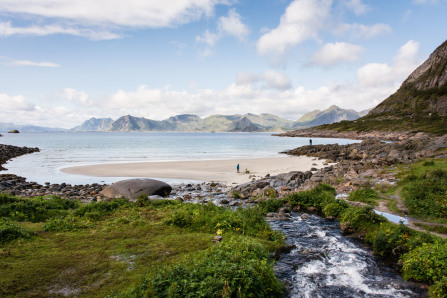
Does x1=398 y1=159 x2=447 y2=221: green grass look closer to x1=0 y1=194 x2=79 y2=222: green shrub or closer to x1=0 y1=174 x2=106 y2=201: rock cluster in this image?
x1=0 y1=194 x2=79 y2=222: green shrub

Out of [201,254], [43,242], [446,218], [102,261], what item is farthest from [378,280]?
[43,242]

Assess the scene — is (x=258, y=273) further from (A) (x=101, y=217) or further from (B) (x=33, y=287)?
(A) (x=101, y=217)

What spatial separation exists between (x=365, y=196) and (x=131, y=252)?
706 inches

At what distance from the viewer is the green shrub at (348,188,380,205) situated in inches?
790

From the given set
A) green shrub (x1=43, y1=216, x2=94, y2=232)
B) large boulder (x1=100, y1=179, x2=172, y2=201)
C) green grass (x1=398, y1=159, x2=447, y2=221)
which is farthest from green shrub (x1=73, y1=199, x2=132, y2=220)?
green grass (x1=398, y1=159, x2=447, y2=221)

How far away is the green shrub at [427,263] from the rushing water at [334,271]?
19.4 inches

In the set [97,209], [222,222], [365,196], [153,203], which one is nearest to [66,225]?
[97,209]

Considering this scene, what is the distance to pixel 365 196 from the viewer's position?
20.7m

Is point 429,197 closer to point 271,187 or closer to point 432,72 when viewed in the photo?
point 271,187

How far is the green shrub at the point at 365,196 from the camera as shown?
790 inches

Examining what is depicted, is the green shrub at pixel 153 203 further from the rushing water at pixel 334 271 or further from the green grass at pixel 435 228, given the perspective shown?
the green grass at pixel 435 228

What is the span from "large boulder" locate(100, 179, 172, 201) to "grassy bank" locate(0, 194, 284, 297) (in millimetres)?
7377

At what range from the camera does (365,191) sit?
2147cm

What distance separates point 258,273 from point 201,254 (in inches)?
104
